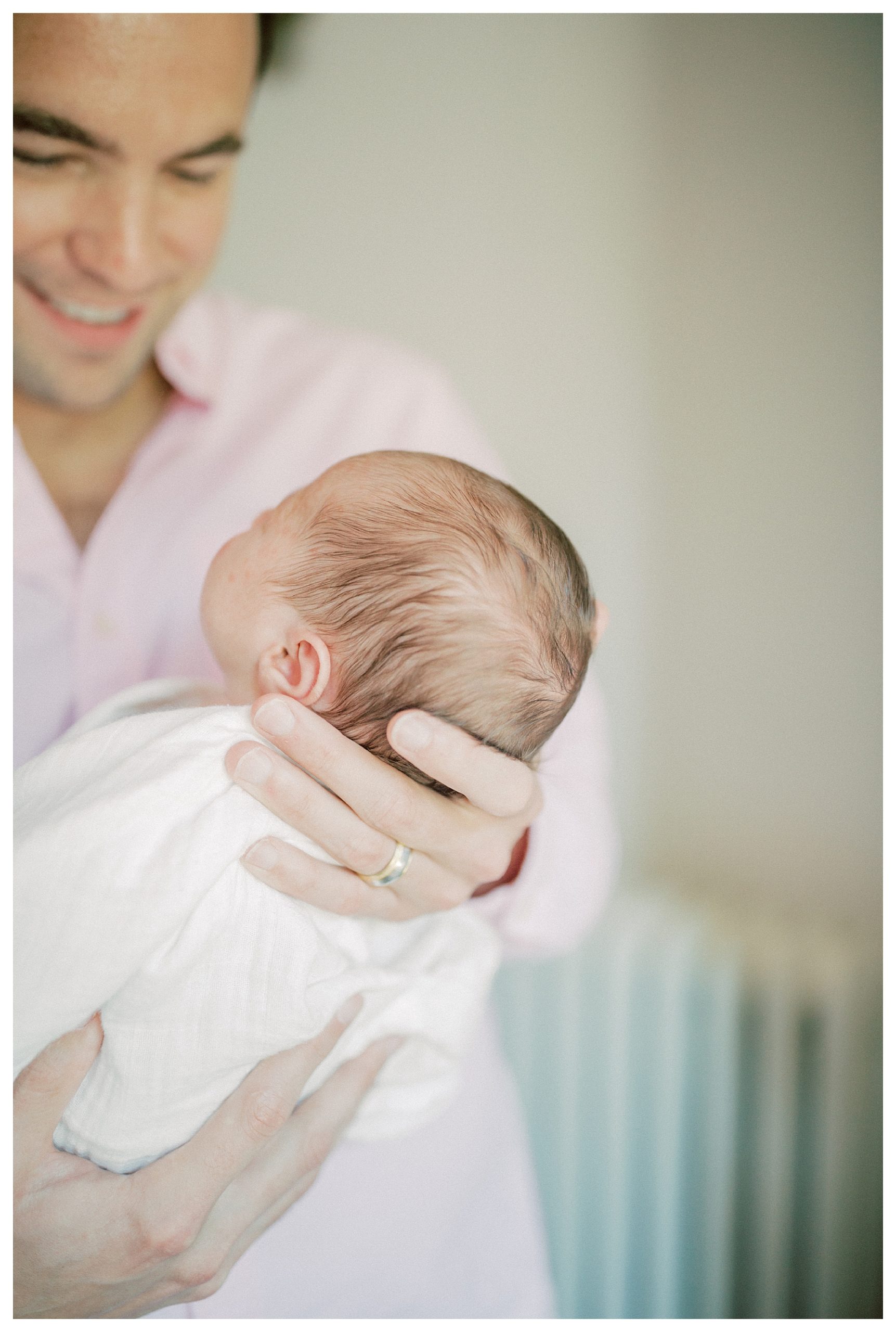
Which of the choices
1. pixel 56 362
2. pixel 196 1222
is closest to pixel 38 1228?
pixel 196 1222

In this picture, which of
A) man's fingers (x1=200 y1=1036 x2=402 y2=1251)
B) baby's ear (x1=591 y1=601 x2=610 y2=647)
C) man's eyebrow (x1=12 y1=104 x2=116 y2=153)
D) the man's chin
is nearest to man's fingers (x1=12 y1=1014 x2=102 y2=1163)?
man's fingers (x1=200 y1=1036 x2=402 y2=1251)

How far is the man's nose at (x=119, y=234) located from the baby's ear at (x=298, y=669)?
453 millimetres

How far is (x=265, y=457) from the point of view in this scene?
0.96 m

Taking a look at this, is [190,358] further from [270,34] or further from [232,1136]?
[232,1136]

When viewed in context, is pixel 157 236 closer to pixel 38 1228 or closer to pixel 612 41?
pixel 612 41

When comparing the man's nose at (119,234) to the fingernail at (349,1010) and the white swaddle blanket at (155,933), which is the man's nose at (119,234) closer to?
the white swaddle blanket at (155,933)

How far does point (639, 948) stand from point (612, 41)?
1220mm

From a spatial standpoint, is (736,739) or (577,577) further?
(736,739)

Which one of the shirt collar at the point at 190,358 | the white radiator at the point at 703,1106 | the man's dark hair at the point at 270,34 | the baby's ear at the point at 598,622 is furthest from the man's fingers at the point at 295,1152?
the man's dark hair at the point at 270,34

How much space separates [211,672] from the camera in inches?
34.0

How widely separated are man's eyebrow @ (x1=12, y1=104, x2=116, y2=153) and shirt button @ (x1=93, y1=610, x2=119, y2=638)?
44cm

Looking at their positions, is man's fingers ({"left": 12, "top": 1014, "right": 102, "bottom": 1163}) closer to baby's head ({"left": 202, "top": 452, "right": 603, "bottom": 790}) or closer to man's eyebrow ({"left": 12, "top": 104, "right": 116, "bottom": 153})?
baby's head ({"left": 202, "top": 452, "right": 603, "bottom": 790})

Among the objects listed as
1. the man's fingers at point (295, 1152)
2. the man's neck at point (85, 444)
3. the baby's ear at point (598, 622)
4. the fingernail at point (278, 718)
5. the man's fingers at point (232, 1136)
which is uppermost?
the man's neck at point (85, 444)

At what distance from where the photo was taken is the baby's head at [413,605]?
0.64 m
